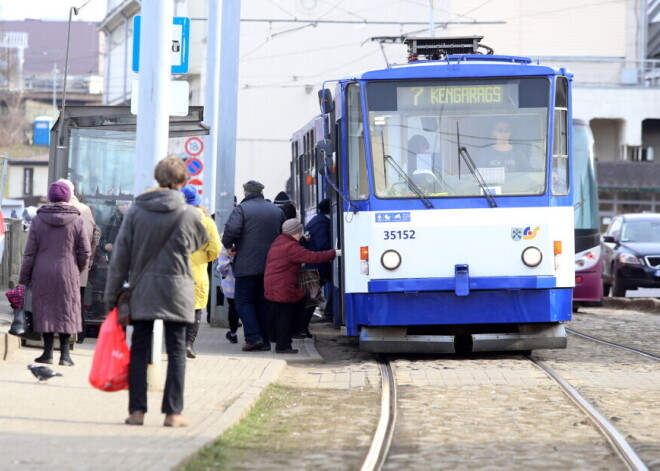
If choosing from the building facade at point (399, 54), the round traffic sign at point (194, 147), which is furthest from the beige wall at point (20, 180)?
the round traffic sign at point (194, 147)

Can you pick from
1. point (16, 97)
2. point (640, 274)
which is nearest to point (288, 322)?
point (640, 274)

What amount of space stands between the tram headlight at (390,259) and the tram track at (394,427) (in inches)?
43.1

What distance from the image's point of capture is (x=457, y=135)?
1325 cm

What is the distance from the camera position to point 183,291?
8.39m

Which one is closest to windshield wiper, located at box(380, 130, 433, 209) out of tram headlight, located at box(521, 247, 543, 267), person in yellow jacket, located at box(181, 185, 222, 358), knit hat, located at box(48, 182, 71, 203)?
tram headlight, located at box(521, 247, 543, 267)

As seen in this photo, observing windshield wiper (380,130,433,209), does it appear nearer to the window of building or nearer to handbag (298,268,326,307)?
handbag (298,268,326,307)

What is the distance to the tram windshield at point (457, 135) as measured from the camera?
13148 mm

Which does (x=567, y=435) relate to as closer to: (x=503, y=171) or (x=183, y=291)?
(x=183, y=291)

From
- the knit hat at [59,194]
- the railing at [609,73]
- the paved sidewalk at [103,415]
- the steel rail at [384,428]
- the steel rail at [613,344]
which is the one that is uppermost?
the railing at [609,73]

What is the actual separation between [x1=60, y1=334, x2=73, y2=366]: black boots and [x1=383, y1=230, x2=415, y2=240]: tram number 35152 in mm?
3246

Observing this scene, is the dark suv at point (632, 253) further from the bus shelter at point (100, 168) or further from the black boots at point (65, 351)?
the black boots at point (65, 351)

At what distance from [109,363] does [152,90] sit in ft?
9.53

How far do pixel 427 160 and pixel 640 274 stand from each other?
1329 cm

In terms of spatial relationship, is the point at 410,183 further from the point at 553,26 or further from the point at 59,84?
the point at 59,84
